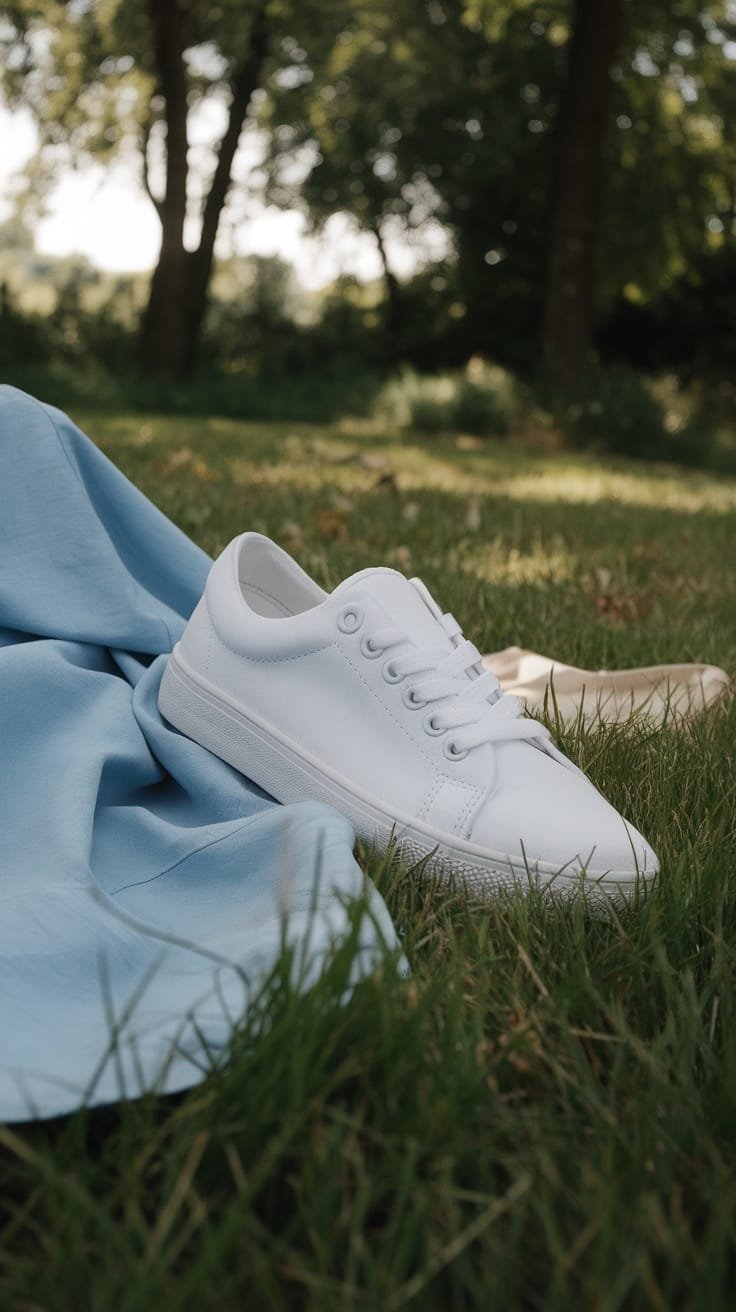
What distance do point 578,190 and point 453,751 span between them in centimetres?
Result: 1264

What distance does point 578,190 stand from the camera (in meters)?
12.8

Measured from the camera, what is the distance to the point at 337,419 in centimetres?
1387

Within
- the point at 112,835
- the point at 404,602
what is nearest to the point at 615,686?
the point at 404,602

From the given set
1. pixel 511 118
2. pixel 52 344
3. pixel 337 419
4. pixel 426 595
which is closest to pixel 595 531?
pixel 426 595

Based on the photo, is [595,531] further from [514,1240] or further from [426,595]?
[514,1240]

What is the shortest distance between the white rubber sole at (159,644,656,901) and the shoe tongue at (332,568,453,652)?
0.80 feet

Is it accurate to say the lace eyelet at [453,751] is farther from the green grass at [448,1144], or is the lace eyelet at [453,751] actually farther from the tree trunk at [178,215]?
the tree trunk at [178,215]

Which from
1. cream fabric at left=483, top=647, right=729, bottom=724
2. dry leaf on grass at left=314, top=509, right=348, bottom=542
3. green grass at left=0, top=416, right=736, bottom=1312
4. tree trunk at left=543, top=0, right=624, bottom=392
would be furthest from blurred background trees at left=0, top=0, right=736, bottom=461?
green grass at left=0, top=416, right=736, bottom=1312

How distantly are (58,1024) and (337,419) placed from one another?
13.2 m

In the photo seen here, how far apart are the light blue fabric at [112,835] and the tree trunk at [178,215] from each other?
13.1 m

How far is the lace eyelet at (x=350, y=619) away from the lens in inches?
64.1

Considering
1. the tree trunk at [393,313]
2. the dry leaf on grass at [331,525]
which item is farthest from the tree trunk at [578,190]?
the tree trunk at [393,313]

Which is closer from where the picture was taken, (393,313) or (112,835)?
(112,835)

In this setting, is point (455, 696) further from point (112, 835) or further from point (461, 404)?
point (461, 404)
